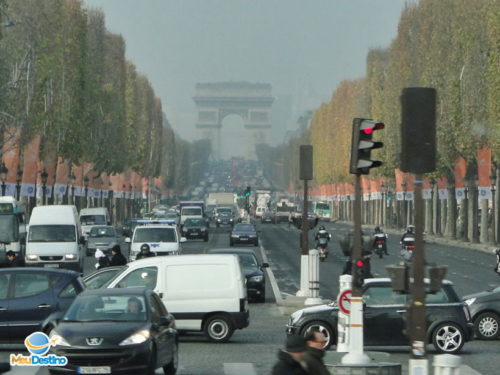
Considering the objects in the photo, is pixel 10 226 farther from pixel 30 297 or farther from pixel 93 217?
pixel 30 297

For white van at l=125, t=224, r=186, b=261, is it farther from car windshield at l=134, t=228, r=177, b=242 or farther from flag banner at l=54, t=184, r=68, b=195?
flag banner at l=54, t=184, r=68, b=195

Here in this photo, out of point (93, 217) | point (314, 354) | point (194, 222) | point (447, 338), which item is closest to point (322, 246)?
point (93, 217)

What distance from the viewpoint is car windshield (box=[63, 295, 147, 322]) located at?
21.6 metres

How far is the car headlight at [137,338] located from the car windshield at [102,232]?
2027 inches

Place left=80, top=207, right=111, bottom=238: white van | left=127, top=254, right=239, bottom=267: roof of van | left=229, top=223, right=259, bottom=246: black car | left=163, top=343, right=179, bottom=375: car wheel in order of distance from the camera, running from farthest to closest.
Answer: left=229, top=223, right=259, bottom=246: black car, left=80, top=207, right=111, bottom=238: white van, left=127, top=254, right=239, bottom=267: roof of van, left=163, top=343, right=179, bottom=375: car wheel

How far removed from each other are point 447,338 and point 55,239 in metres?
30.5

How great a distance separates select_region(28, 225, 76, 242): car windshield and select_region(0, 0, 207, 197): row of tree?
781 cm

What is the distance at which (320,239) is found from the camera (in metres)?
66.4

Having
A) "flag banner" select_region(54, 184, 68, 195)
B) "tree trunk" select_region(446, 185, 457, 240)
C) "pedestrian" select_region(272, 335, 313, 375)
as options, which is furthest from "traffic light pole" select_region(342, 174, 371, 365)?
"tree trunk" select_region(446, 185, 457, 240)

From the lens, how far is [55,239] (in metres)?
54.9

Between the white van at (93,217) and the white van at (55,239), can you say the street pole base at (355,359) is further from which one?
the white van at (93,217)

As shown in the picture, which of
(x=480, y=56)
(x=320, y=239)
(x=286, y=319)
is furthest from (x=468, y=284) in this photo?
(x=480, y=56)

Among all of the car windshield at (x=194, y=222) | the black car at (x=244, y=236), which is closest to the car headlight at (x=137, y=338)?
the black car at (x=244, y=236)

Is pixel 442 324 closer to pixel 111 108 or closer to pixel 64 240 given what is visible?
pixel 64 240
